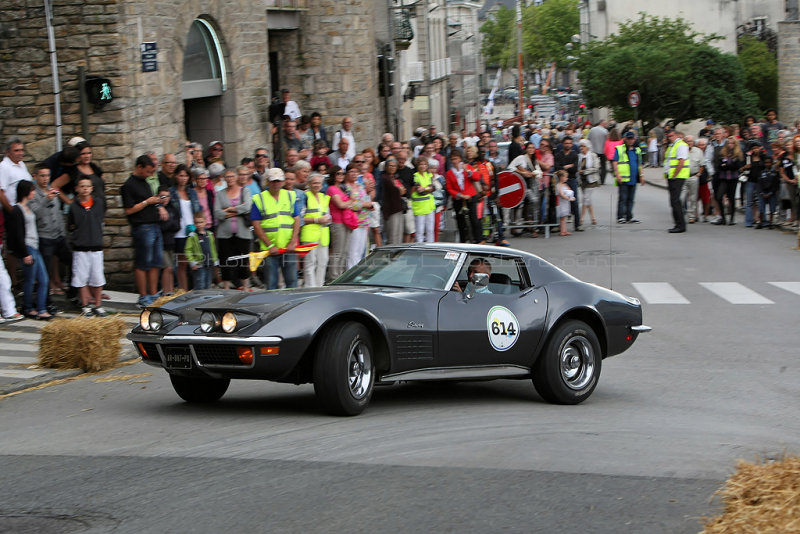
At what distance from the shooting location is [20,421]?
28.9 feet

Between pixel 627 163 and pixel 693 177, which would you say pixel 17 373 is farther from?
pixel 693 177

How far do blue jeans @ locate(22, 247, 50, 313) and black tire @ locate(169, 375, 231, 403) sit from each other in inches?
200

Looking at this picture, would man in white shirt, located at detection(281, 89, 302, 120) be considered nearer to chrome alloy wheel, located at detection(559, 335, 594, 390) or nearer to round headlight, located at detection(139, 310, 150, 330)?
chrome alloy wheel, located at detection(559, 335, 594, 390)

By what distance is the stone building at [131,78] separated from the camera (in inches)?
659

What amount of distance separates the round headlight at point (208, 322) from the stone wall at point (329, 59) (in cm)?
2090

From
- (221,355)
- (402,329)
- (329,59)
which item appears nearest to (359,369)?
(402,329)

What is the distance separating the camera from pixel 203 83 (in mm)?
21172

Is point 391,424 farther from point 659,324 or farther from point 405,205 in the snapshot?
point 405,205

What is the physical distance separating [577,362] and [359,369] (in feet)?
7.48

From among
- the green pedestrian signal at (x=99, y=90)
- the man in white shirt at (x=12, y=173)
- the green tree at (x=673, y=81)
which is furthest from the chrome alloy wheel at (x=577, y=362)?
the green tree at (x=673, y=81)

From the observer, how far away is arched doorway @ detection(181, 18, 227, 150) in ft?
67.8

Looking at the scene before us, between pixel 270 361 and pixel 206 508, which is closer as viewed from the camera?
pixel 206 508

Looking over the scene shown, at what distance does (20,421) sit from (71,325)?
2.56m

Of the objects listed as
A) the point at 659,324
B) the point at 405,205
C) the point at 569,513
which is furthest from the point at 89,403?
the point at 405,205
